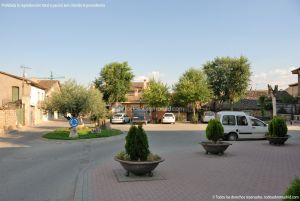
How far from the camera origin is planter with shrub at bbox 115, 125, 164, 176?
30.8 feet

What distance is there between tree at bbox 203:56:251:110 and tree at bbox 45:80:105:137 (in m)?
30.7

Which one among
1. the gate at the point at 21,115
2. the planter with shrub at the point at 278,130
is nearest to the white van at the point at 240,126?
the planter with shrub at the point at 278,130

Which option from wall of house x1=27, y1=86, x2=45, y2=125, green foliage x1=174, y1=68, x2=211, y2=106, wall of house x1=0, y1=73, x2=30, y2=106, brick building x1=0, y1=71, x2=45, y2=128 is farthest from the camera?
green foliage x1=174, y1=68, x2=211, y2=106

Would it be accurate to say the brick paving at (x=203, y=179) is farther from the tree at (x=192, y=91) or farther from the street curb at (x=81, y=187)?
the tree at (x=192, y=91)

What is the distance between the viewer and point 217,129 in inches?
553

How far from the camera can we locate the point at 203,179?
30.6ft

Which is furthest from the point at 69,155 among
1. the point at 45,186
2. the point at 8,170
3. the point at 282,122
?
the point at 282,122

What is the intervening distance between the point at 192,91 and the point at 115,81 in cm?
1591

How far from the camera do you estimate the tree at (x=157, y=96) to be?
46.0 m

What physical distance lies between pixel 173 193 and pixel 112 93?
1932 inches

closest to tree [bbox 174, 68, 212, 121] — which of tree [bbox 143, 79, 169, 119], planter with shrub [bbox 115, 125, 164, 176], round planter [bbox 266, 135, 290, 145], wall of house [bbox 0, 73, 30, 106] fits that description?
tree [bbox 143, 79, 169, 119]

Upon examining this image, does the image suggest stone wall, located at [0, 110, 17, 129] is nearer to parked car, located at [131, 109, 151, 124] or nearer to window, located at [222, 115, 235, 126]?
parked car, located at [131, 109, 151, 124]

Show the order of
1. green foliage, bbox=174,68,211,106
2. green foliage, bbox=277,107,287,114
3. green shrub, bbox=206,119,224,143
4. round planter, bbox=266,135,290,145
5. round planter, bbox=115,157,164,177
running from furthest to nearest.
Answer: green foliage, bbox=277,107,287,114, green foliage, bbox=174,68,211,106, round planter, bbox=266,135,290,145, green shrub, bbox=206,119,224,143, round planter, bbox=115,157,164,177

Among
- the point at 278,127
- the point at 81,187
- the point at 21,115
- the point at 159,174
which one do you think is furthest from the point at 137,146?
the point at 21,115
